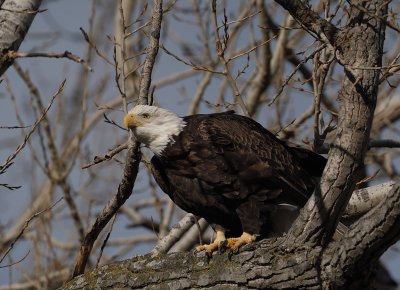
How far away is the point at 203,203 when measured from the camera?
5301 mm

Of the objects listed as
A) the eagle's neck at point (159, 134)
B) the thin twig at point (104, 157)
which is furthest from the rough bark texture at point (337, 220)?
the eagle's neck at point (159, 134)

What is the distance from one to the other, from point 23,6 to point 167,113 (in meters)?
1.15

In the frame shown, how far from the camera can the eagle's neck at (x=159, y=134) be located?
5410 millimetres

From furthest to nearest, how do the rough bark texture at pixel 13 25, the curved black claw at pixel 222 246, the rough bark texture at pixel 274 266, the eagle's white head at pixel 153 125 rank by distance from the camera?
1. the eagle's white head at pixel 153 125
2. the rough bark texture at pixel 13 25
3. the curved black claw at pixel 222 246
4. the rough bark texture at pixel 274 266

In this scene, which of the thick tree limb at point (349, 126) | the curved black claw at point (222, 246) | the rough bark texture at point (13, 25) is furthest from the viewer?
the rough bark texture at point (13, 25)

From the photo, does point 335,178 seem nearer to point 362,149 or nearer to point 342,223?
point 362,149

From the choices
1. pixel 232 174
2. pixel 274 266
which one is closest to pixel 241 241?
pixel 232 174

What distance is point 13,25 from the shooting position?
5078 millimetres

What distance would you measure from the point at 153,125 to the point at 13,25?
3.58 ft

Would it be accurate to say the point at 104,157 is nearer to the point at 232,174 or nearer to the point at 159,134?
the point at 159,134

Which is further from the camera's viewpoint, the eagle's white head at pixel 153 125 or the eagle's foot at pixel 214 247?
the eagle's white head at pixel 153 125

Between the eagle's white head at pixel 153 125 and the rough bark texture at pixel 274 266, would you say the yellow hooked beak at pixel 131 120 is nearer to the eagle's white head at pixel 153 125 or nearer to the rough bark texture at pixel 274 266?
the eagle's white head at pixel 153 125

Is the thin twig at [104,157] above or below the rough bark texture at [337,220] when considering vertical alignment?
above

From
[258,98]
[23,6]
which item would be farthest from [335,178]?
[258,98]
